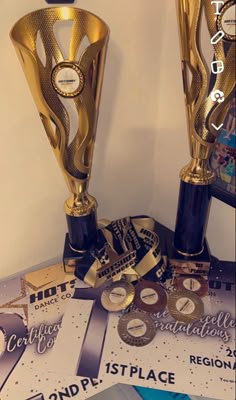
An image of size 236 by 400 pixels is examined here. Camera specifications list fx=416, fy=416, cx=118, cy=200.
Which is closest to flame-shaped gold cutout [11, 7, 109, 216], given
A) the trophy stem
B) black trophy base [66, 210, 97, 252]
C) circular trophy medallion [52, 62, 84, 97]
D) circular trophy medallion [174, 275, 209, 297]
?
circular trophy medallion [52, 62, 84, 97]

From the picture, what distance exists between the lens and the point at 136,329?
83cm

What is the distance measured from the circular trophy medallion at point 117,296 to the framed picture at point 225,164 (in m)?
0.28

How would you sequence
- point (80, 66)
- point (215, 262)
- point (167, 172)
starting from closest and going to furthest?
1. point (80, 66)
2. point (215, 262)
3. point (167, 172)

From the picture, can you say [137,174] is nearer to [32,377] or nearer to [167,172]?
[167,172]

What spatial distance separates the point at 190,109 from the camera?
0.77m

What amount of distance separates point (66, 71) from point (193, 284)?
0.52m

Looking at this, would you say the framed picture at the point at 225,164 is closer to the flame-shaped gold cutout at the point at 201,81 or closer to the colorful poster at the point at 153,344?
the flame-shaped gold cutout at the point at 201,81

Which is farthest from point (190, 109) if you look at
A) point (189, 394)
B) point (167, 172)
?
point (189, 394)

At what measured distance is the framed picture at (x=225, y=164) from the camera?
0.87m

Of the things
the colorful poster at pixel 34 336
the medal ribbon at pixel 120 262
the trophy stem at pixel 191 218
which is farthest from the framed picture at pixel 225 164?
the colorful poster at pixel 34 336

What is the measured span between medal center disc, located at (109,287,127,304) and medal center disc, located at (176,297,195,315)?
0.38 ft

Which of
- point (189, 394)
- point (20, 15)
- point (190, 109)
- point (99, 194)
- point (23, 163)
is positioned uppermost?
point (20, 15)

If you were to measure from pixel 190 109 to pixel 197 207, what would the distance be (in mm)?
203

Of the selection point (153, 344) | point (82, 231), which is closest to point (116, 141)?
point (82, 231)
